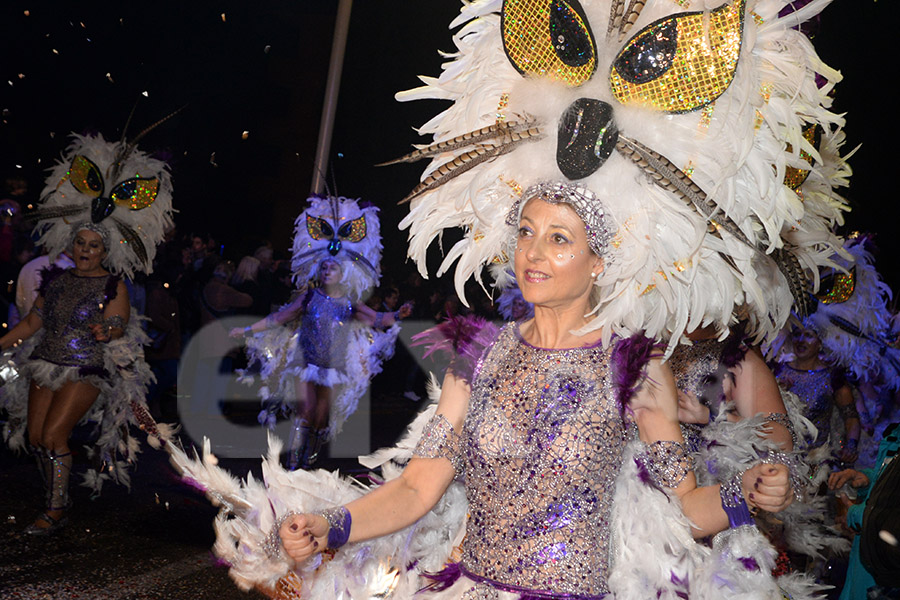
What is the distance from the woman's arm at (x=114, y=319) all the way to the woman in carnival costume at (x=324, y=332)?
1924 millimetres

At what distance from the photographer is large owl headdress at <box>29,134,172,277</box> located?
6727mm

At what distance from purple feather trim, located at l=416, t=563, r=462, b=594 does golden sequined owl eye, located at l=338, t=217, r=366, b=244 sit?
6.68 metres

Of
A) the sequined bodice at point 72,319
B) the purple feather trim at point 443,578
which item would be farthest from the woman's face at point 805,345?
the sequined bodice at point 72,319

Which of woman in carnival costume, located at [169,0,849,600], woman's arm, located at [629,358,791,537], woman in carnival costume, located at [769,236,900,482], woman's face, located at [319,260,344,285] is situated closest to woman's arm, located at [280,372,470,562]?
woman in carnival costume, located at [169,0,849,600]

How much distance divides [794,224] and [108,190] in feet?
18.9

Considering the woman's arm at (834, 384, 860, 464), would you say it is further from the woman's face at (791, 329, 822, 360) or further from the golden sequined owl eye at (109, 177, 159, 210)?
the golden sequined owl eye at (109, 177, 159, 210)

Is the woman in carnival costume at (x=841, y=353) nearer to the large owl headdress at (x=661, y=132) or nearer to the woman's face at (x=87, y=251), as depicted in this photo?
the large owl headdress at (x=661, y=132)

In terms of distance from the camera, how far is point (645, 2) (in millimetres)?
2357

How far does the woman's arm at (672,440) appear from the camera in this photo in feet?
7.22

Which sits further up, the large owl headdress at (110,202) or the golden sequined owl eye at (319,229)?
the large owl headdress at (110,202)

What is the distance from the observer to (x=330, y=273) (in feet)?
27.1

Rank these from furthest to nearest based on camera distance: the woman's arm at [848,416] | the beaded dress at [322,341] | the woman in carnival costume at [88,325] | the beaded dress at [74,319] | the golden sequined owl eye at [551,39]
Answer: the beaded dress at [322,341] → the woman's arm at [848,416] → the beaded dress at [74,319] → the woman in carnival costume at [88,325] → the golden sequined owl eye at [551,39]

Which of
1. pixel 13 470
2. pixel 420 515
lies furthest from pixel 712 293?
pixel 13 470

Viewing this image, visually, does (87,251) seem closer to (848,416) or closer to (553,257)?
(553,257)
